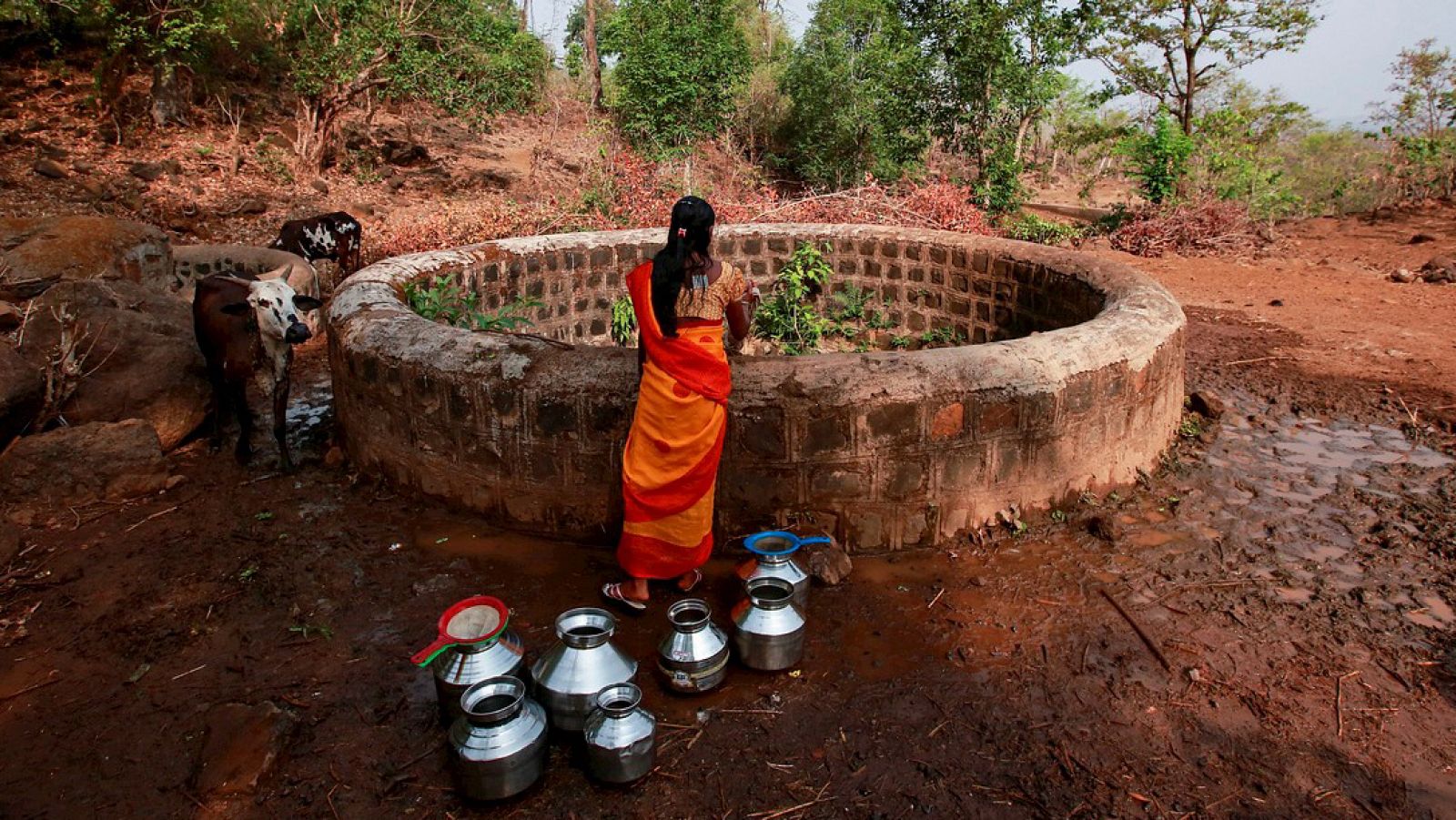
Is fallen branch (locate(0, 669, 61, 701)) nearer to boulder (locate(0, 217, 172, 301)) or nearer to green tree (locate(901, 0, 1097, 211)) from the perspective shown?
boulder (locate(0, 217, 172, 301))

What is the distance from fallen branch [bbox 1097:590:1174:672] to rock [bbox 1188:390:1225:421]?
7.90 ft

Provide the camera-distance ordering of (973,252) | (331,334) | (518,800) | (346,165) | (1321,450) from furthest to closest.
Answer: (346,165), (973,252), (1321,450), (331,334), (518,800)

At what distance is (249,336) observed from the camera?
4770 millimetres

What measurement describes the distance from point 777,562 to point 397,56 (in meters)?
12.3

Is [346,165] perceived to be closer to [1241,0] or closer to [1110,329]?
[1110,329]

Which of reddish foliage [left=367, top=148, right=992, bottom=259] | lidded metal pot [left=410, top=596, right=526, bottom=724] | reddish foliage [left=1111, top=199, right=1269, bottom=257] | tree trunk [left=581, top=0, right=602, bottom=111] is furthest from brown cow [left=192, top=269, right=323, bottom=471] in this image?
tree trunk [left=581, top=0, right=602, bottom=111]

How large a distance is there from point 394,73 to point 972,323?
9.72m

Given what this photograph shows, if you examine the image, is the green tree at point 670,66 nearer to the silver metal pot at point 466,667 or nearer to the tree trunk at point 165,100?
the tree trunk at point 165,100

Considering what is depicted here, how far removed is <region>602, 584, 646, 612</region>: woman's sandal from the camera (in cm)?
329

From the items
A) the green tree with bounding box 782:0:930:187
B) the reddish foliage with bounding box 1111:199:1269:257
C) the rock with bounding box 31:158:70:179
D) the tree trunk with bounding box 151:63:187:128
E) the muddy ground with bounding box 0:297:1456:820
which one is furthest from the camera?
the green tree with bounding box 782:0:930:187

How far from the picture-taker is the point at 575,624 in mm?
2760

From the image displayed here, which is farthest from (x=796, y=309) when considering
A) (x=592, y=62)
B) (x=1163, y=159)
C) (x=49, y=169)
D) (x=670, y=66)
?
(x=592, y=62)

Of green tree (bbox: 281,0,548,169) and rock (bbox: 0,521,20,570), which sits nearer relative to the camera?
rock (bbox: 0,521,20,570)

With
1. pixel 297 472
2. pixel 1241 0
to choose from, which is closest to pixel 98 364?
pixel 297 472
